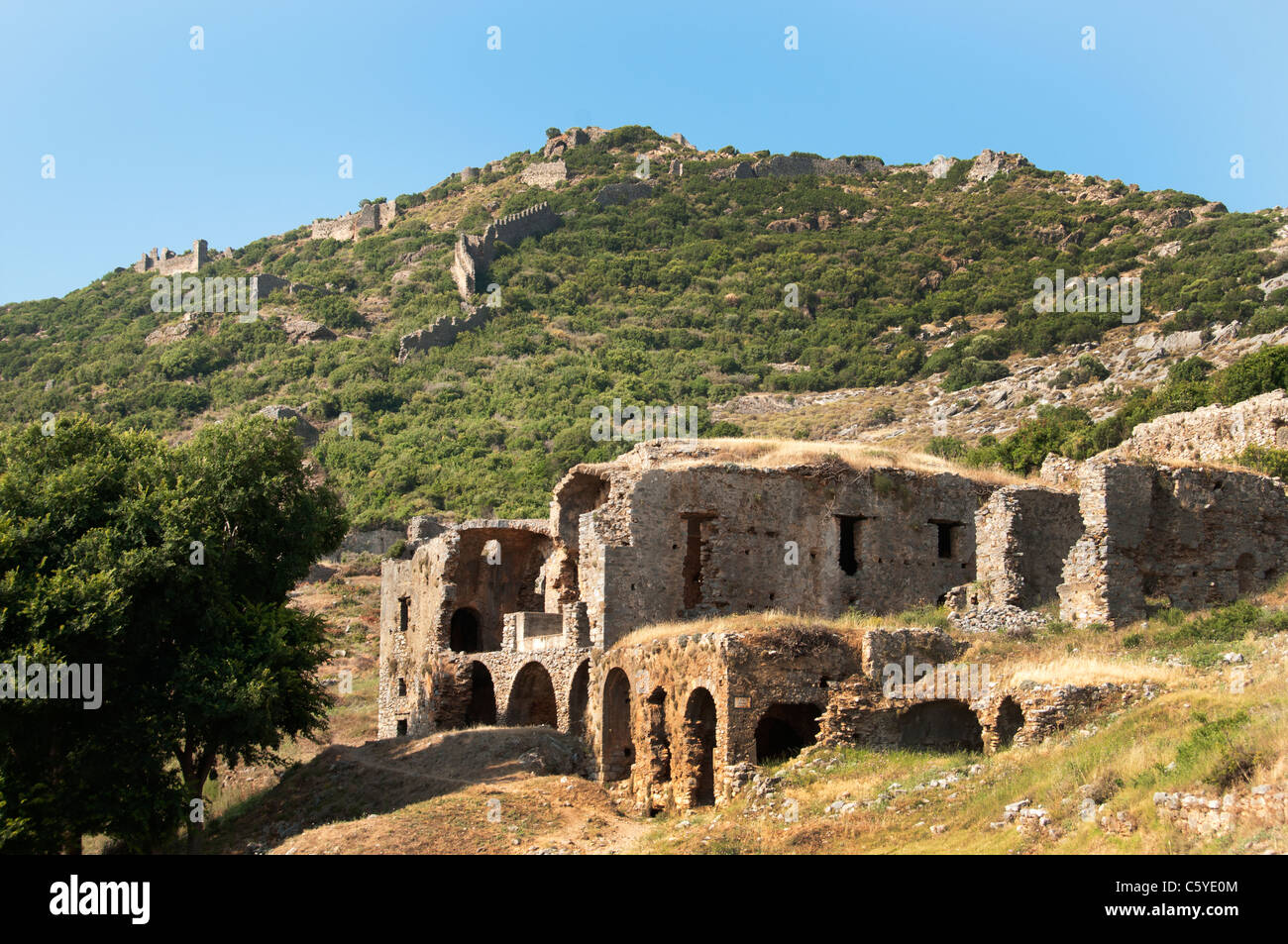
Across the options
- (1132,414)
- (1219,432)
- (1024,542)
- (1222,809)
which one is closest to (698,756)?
(1024,542)

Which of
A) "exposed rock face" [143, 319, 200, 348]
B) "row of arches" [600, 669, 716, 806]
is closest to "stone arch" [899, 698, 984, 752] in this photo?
"row of arches" [600, 669, 716, 806]

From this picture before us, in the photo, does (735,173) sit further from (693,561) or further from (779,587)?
(779,587)

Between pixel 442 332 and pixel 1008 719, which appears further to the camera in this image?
pixel 442 332

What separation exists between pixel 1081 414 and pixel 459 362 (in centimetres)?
5224

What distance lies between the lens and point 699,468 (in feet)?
106

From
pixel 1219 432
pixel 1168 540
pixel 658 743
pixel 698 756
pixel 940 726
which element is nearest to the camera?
pixel 940 726

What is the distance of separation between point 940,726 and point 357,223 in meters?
124

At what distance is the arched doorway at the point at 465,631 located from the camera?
41.0 meters

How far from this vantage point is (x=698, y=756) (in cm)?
2505

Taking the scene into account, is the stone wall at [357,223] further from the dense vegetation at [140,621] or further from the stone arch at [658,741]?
the stone arch at [658,741]

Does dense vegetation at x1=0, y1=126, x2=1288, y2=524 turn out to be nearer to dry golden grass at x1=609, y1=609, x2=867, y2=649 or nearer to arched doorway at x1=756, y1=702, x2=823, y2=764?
arched doorway at x1=756, y1=702, x2=823, y2=764

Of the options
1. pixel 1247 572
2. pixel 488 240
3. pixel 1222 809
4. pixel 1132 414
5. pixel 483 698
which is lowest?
pixel 483 698

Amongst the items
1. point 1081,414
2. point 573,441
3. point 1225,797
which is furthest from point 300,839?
point 573,441

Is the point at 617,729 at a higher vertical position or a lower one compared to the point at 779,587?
lower
